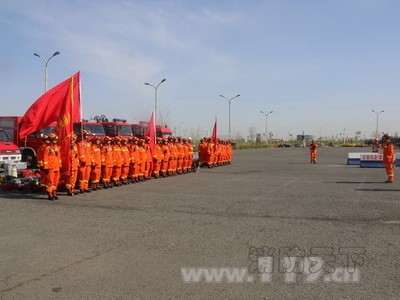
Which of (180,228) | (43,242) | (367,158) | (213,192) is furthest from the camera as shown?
(367,158)

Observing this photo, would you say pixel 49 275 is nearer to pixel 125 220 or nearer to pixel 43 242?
pixel 43 242

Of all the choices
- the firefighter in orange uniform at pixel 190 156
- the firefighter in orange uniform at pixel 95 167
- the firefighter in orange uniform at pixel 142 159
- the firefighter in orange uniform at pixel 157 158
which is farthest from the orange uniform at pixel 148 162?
the firefighter in orange uniform at pixel 190 156

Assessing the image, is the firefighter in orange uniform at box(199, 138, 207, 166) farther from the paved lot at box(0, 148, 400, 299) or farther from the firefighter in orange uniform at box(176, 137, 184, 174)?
the paved lot at box(0, 148, 400, 299)

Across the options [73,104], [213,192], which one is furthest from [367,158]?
[73,104]

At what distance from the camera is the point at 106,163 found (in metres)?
15.4

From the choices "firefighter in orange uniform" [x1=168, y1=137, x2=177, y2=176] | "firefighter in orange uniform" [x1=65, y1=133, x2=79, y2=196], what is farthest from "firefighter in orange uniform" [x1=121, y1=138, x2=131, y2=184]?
"firefighter in orange uniform" [x1=168, y1=137, x2=177, y2=176]

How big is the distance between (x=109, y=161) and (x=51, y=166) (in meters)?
3.43

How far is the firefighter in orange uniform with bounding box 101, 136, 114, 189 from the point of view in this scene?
15.4 meters

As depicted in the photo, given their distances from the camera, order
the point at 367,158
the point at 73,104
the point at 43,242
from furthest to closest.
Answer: the point at 367,158 → the point at 73,104 → the point at 43,242

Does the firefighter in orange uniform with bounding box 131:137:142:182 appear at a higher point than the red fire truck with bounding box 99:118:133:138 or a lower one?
lower

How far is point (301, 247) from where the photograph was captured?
7.11m

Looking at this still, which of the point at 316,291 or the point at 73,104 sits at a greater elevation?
the point at 73,104

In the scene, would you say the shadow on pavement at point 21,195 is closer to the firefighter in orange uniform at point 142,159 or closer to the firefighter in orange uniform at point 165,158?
the firefighter in orange uniform at point 142,159

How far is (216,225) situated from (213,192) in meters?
5.81
